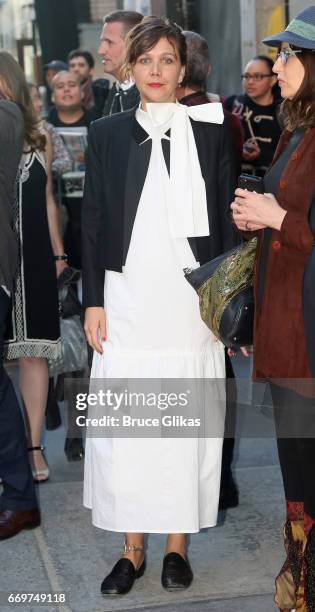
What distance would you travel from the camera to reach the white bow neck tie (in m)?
3.80

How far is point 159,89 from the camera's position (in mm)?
3855

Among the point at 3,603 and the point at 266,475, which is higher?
the point at 3,603

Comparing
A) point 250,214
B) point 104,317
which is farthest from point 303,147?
point 104,317

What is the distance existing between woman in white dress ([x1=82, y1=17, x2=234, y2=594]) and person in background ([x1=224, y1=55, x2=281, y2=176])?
12.7 ft

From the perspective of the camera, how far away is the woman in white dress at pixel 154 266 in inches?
151

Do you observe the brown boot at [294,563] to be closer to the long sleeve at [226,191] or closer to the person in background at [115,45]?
the long sleeve at [226,191]

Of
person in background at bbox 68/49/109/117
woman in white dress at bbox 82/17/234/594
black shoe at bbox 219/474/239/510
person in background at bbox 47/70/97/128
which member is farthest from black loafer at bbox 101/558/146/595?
person in background at bbox 68/49/109/117

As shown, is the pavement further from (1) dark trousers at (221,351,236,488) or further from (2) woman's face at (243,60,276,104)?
(2) woman's face at (243,60,276,104)

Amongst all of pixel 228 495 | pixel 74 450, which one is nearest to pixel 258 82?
pixel 74 450

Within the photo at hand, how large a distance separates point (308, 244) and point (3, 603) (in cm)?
173

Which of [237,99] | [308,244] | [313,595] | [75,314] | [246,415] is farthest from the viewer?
[237,99]

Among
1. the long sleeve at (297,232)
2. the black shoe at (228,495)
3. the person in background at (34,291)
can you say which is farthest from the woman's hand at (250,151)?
the long sleeve at (297,232)

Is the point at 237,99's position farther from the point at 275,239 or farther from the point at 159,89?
the point at 275,239

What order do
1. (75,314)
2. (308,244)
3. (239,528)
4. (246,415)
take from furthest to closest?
(246,415), (75,314), (239,528), (308,244)
